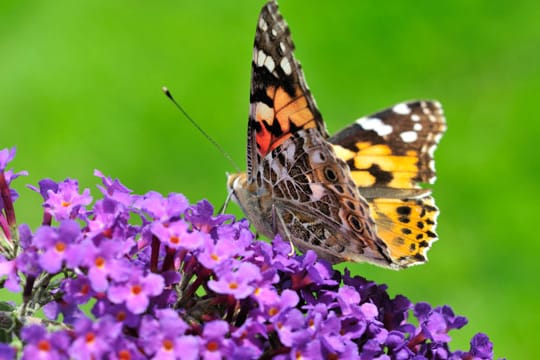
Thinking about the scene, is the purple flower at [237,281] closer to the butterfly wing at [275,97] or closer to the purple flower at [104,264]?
the purple flower at [104,264]

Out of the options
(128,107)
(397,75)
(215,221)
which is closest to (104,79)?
(128,107)

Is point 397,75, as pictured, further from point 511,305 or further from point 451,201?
point 511,305

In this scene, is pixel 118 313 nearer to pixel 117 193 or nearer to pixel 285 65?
pixel 117 193

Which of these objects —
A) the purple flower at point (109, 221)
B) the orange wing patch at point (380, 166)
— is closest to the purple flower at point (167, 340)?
the purple flower at point (109, 221)

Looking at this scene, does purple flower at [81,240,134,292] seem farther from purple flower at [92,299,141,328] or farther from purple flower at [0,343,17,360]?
purple flower at [0,343,17,360]

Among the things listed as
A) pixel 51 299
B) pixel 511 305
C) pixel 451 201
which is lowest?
pixel 51 299

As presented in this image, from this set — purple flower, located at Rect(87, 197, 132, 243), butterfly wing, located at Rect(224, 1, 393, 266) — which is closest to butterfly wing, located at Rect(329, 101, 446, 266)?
butterfly wing, located at Rect(224, 1, 393, 266)

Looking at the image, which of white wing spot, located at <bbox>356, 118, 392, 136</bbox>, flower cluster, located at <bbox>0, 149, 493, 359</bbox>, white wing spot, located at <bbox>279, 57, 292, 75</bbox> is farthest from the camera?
white wing spot, located at <bbox>356, 118, 392, 136</bbox>
